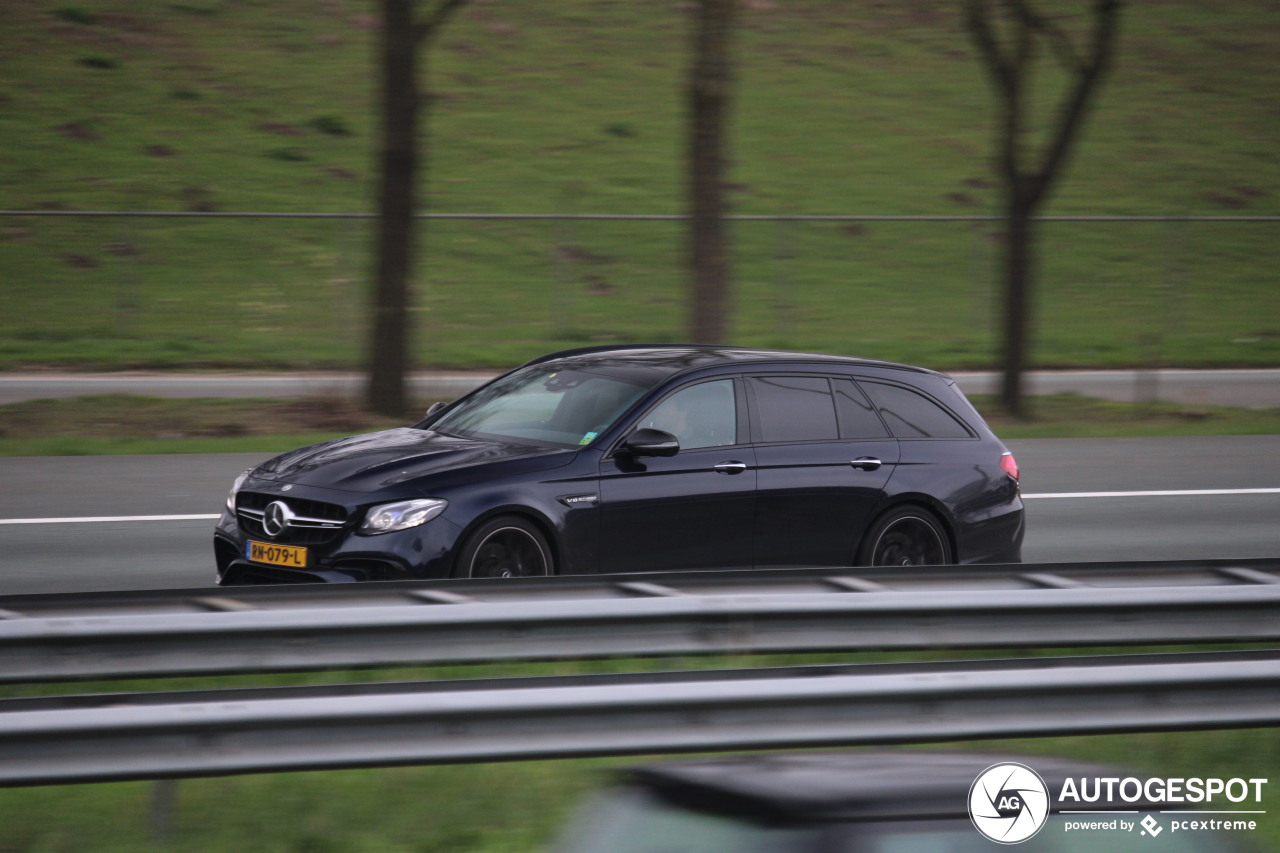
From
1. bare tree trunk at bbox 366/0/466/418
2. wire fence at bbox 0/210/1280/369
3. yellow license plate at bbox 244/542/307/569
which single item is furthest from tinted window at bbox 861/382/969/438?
wire fence at bbox 0/210/1280/369

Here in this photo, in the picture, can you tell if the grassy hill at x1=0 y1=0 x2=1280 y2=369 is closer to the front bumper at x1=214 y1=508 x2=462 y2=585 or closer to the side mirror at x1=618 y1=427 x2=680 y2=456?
the side mirror at x1=618 y1=427 x2=680 y2=456

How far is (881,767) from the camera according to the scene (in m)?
2.91

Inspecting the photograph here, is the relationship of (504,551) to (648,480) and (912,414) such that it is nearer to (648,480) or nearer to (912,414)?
(648,480)

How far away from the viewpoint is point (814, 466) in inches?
343

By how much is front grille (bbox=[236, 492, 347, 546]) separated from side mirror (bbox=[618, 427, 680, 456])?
1.62 metres

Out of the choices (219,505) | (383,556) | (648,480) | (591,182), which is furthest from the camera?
(591,182)

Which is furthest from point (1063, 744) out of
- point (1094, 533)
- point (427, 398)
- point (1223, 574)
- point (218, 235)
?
point (218, 235)

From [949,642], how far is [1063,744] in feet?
2.48

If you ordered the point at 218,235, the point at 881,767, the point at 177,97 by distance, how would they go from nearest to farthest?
the point at 881,767 < the point at 218,235 < the point at 177,97

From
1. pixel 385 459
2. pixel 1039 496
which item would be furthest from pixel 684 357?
pixel 1039 496

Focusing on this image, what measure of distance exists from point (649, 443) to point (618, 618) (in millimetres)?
2906

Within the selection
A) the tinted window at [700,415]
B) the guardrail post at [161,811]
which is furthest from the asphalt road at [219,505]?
the guardrail post at [161,811]

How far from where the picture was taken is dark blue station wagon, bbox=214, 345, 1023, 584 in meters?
7.71

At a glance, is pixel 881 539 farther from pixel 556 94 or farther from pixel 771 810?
pixel 556 94
